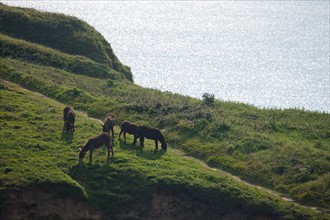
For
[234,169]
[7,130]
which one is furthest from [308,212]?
[7,130]

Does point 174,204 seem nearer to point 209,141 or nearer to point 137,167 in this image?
point 137,167

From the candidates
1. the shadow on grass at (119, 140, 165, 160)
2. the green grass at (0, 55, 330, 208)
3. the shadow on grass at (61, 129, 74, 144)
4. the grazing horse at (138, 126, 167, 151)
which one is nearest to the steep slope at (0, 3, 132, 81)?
the green grass at (0, 55, 330, 208)

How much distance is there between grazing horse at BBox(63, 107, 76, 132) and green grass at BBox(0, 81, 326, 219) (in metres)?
0.61

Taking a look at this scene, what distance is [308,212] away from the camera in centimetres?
3416

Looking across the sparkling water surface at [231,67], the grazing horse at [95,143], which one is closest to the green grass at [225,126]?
the grazing horse at [95,143]

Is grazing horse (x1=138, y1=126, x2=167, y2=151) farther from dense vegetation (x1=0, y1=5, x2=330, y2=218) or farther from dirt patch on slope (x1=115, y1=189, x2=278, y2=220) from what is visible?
dirt patch on slope (x1=115, y1=189, x2=278, y2=220)

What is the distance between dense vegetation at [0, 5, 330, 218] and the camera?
3403cm

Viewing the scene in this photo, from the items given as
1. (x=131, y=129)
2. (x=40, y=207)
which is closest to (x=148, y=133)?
(x=131, y=129)

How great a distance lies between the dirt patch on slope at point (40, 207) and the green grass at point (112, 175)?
0.39 meters

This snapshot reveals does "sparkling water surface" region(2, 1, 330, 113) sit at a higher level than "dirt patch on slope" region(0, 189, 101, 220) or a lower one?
higher

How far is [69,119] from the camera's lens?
3906 cm

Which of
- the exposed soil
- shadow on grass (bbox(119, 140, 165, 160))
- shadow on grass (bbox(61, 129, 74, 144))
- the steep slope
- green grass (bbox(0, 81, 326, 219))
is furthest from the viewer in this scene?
the steep slope

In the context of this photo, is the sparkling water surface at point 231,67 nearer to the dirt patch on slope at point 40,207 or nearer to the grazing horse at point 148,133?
the grazing horse at point 148,133

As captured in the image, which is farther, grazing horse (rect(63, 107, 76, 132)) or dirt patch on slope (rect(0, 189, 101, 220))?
grazing horse (rect(63, 107, 76, 132))
